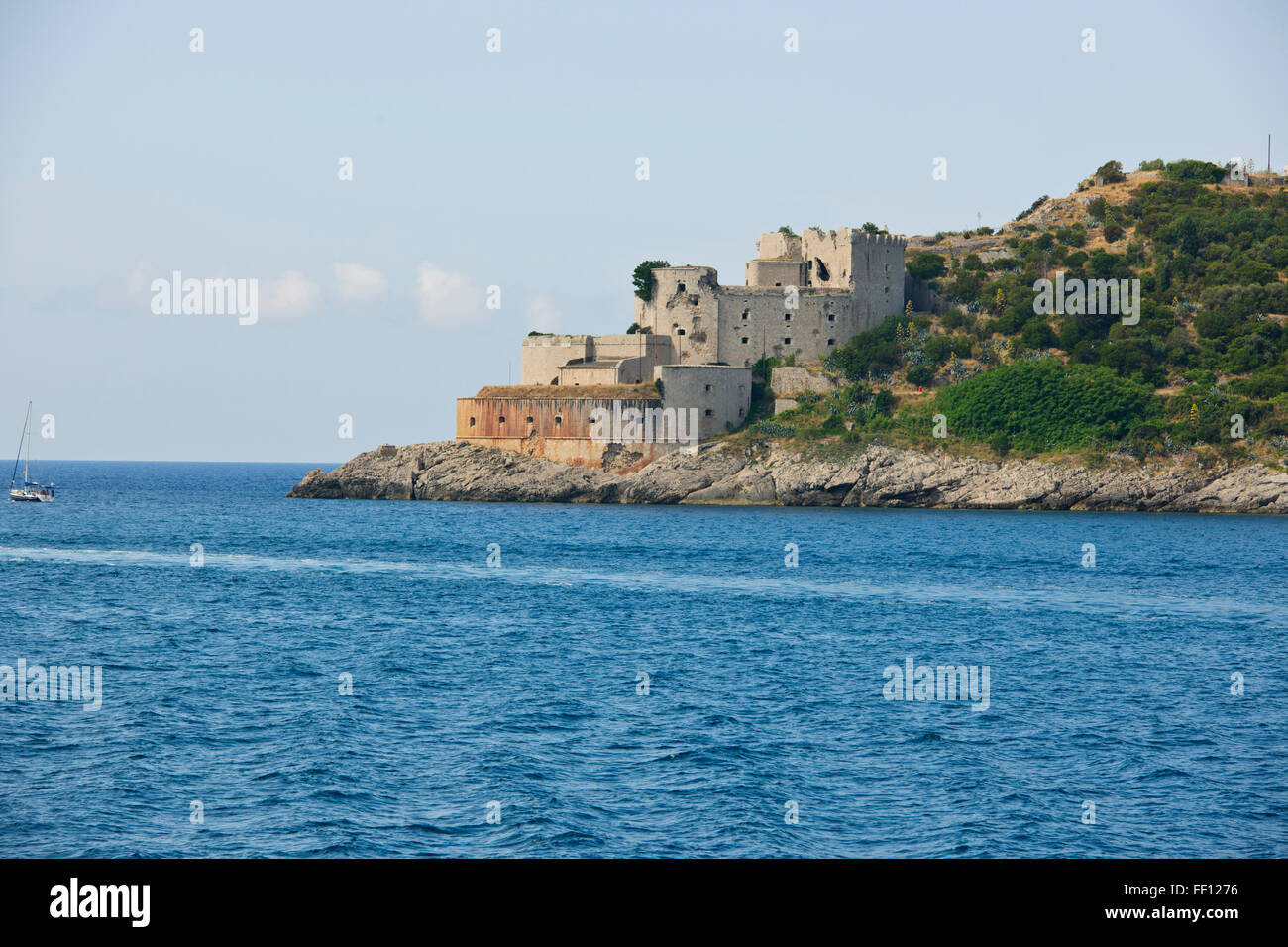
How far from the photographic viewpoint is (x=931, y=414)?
73.1 metres

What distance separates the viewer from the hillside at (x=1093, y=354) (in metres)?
69.8

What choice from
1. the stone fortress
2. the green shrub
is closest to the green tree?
the stone fortress

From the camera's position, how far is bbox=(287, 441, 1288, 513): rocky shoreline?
6731cm

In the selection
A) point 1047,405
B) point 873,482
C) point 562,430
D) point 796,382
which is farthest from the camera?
point 796,382

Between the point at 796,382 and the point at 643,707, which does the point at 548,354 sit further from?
the point at 643,707

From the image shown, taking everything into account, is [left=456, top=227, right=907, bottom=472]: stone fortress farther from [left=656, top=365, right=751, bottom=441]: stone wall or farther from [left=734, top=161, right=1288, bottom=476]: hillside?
[left=734, top=161, right=1288, bottom=476]: hillside

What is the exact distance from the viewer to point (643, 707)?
816 inches

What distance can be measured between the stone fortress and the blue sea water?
27491 mm

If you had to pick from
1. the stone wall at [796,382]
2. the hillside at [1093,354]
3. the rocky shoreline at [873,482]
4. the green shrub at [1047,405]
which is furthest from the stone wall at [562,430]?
the green shrub at [1047,405]

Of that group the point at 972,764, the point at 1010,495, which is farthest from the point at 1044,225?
the point at 972,764

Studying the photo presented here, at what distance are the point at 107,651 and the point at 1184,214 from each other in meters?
82.3

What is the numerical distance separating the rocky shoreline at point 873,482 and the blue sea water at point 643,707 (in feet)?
75.4

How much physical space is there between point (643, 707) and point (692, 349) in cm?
5884

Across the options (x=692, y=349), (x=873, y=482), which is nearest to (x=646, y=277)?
(x=692, y=349)
